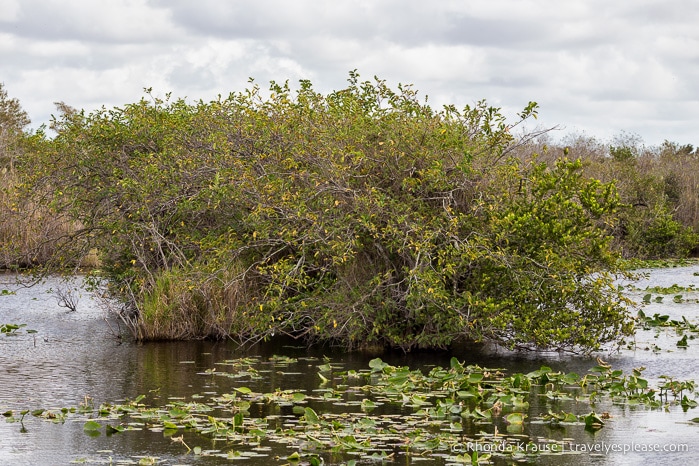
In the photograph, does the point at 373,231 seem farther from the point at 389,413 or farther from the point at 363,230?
the point at 389,413

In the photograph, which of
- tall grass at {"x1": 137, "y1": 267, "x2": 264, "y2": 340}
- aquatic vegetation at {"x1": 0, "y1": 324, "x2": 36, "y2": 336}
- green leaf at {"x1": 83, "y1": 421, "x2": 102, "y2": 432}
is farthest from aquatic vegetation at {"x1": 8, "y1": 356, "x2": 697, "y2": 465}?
aquatic vegetation at {"x1": 0, "y1": 324, "x2": 36, "y2": 336}

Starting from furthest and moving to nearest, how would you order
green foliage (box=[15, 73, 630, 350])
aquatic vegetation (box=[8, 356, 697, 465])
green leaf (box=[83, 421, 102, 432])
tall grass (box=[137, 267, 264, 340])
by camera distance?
tall grass (box=[137, 267, 264, 340]) → green foliage (box=[15, 73, 630, 350]) → green leaf (box=[83, 421, 102, 432]) → aquatic vegetation (box=[8, 356, 697, 465])

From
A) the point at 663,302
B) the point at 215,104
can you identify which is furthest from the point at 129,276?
the point at 663,302

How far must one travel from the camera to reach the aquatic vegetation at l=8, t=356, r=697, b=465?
864 centimetres

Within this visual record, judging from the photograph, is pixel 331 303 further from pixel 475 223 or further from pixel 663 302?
pixel 663 302

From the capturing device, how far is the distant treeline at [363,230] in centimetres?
1374

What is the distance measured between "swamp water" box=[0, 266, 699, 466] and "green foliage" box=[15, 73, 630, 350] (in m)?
0.55

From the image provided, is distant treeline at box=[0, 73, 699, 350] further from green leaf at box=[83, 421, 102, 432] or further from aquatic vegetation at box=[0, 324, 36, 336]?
green leaf at box=[83, 421, 102, 432]

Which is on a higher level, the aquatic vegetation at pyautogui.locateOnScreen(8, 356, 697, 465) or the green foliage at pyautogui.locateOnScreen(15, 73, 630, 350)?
the green foliage at pyautogui.locateOnScreen(15, 73, 630, 350)

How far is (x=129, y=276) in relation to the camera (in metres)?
17.0

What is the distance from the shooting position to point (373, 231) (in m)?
14.0

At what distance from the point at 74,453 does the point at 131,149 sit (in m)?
10.1

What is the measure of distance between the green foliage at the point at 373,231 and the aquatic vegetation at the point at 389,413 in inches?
53.6

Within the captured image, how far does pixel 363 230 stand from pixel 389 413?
14.6 feet
